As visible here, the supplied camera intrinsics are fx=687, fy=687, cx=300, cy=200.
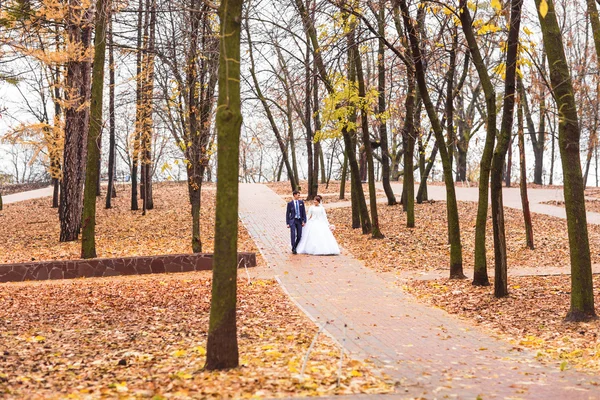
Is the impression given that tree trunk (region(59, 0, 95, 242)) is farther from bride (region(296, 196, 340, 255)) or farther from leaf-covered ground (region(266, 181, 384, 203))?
leaf-covered ground (region(266, 181, 384, 203))

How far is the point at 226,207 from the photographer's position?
285 inches

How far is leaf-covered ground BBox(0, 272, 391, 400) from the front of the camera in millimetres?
6771

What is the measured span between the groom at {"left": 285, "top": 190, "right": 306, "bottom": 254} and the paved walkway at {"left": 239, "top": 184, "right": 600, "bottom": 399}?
198 cm

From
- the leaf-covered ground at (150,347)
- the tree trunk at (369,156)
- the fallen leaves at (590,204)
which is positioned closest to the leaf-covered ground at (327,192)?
the fallen leaves at (590,204)

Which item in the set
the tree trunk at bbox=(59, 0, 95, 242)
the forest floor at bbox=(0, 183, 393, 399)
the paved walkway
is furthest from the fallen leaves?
the tree trunk at bbox=(59, 0, 95, 242)

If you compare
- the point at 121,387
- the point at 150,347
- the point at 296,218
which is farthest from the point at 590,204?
the point at 121,387

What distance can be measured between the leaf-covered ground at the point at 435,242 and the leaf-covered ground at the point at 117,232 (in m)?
3.37

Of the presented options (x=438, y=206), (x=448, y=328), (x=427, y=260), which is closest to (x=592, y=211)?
(x=438, y=206)

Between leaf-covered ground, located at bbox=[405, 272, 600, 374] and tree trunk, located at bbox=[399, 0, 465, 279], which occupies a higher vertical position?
tree trunk, located at bbox=[399, 0, 465, 279]

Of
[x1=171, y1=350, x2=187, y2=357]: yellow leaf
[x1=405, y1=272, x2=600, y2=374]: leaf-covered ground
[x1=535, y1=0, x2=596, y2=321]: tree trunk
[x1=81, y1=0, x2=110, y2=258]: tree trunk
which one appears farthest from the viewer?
[x1=81, y1=0, x2=110, y2=258]: tree trunk

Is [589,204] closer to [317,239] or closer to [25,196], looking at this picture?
[317,239]

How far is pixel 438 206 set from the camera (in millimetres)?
29281

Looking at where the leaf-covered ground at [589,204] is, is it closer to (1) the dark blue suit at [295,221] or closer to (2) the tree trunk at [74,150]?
(1) the dark blue suit at [295,221]

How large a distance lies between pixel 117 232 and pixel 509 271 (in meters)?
13.0
